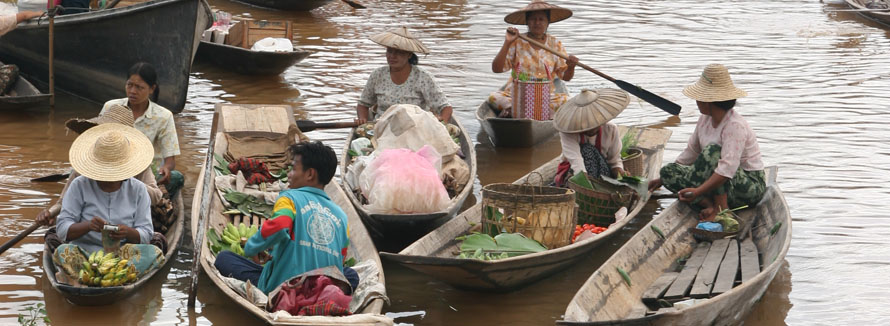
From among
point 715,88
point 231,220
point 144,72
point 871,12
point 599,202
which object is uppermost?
point 871,12

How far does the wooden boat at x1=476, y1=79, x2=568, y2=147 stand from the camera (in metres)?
6.98

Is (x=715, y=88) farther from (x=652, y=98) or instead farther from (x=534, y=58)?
(x=534, y=58)

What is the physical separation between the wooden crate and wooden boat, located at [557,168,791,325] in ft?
18.6

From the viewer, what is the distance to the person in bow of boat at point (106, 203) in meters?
4.25

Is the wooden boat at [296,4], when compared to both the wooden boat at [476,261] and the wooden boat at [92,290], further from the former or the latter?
the wooden boat at [92,290]

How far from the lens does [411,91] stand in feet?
21.4

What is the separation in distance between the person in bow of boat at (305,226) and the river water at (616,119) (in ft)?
1.96

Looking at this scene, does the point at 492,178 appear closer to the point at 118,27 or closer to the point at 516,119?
the point at 516,119

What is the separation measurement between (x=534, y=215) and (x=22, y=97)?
4784 millimetres

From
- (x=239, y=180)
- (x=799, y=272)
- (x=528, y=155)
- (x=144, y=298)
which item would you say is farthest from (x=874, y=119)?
(x=144, y=298)

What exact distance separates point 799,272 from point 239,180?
326cm

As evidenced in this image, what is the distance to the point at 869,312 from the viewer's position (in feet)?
14.7

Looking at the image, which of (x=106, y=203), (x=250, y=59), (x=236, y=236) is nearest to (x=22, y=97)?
(x=250, y=59)

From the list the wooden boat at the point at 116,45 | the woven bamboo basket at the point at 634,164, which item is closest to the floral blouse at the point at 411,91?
the woven bamboo basket at the point at 634,164
